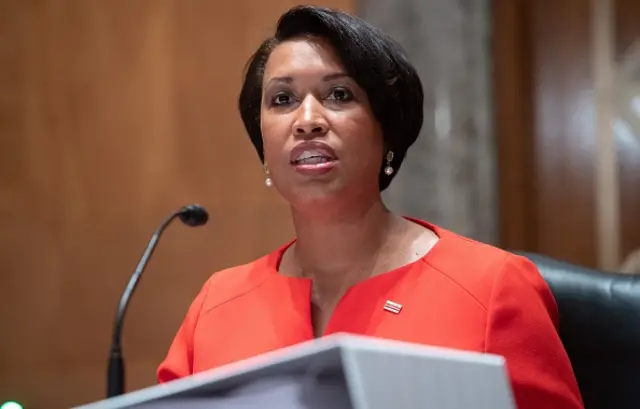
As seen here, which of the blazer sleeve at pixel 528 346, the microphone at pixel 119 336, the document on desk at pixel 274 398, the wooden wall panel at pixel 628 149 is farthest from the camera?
the wooden wall panel at pixel 628 149

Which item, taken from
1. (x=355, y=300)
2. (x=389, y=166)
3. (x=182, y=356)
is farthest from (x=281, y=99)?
(x=182, y=356)

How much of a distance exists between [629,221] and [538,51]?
0.52 m

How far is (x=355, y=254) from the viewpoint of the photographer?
118 cm

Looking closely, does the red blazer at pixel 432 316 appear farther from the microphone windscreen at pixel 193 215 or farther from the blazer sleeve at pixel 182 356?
the microphone windscreen at pixel 193 215

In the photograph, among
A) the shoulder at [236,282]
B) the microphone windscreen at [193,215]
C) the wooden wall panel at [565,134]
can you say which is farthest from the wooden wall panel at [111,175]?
the shoulder at [236,282]

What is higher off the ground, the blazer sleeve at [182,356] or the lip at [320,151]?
the lip at [320,151]

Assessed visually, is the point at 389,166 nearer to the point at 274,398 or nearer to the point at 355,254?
the point at 355,254

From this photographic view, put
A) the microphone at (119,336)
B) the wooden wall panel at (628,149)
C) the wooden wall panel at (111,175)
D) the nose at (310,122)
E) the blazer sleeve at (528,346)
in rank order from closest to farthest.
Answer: the blazer sleeve at (528,346), the nose at (310,122), the microphone at (119,336), the wooden wall panel at (628,149), the wooden wall panel at (111,175)

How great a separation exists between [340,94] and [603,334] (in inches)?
22.9

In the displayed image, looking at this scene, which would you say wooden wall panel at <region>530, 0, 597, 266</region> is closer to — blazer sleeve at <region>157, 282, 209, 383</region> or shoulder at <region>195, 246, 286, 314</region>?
shoulder at <region>195, 246, 286, 314</region>

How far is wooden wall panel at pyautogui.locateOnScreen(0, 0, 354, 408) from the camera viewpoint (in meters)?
2.22

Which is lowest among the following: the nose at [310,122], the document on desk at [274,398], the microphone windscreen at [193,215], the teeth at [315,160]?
the microphone windscreen at [193,215]

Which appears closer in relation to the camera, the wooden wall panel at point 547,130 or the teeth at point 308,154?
the teeth at point 308,154

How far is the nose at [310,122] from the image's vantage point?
3.57ft
